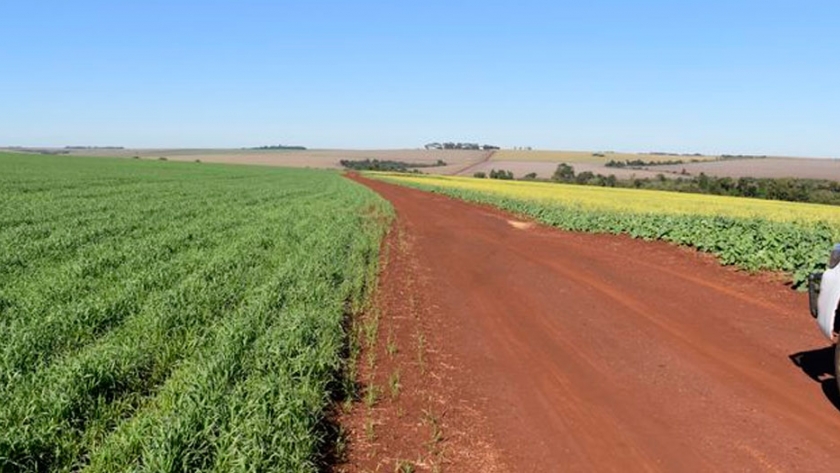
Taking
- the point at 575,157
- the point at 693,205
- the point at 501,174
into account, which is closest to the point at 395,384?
the point at 693,205

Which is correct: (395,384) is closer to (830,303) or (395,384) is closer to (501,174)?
(830,303)

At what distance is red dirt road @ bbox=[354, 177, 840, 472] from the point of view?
16.0 feet

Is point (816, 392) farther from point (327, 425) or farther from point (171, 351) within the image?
point (171, 351)

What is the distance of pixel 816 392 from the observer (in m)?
6.15

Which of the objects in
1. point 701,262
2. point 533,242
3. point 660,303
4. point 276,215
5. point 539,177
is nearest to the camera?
point 660,303

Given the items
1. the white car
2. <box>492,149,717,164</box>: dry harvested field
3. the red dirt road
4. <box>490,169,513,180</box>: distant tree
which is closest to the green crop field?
the red dirt road

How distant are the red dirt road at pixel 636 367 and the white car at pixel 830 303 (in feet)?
2.18

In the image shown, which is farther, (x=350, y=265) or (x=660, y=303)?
(x=350, y=265)

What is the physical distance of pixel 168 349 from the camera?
6152 millimetres

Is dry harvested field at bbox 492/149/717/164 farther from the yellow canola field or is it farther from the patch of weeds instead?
the patch of weeds

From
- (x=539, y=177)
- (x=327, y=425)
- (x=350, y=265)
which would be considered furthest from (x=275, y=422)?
(x=539, y=177)

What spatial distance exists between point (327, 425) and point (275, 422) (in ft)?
2.17

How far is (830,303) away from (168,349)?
6557 mm

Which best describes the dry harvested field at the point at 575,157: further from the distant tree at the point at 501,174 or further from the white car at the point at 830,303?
the white car at the point at 830,303
